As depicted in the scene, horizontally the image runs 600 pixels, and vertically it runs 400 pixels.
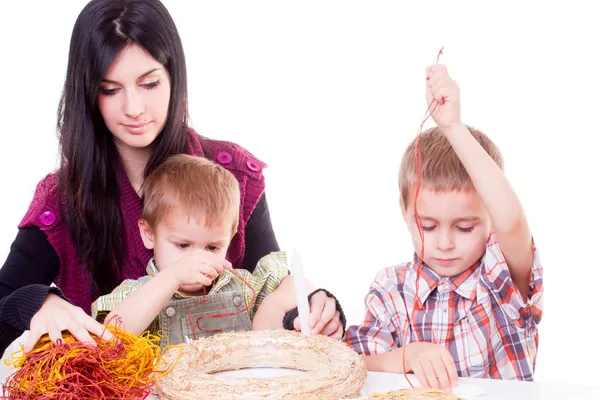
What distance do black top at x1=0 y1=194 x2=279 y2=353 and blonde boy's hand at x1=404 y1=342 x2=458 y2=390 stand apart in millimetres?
657

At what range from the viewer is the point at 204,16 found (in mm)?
3191

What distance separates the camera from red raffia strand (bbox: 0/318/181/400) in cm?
125

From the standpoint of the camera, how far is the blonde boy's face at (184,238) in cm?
182

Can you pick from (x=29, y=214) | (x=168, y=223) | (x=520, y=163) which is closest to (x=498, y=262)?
(x=168, y=223)

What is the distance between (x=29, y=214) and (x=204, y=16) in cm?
138

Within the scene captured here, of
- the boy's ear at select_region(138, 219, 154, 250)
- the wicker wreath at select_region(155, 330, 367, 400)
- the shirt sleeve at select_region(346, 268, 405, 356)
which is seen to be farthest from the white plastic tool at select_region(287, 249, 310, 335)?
the boy's ear at select_region(138, 219, 154, 250)

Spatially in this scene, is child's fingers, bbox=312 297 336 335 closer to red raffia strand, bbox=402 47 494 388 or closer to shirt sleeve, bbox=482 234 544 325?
red raffia strand, bbox=402 47 494 388

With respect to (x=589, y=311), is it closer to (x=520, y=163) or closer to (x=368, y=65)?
(x=520, y=163)

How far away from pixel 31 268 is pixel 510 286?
3.72 feet

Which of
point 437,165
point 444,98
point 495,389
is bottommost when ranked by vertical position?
point 495,389

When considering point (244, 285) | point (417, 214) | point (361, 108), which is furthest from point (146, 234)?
point (361, 108)

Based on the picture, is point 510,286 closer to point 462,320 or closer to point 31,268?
point 462,320

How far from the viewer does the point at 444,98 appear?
4.76 ft

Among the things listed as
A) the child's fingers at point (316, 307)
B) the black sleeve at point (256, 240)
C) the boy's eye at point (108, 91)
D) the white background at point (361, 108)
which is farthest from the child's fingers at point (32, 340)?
the white background at point (361, 108)
